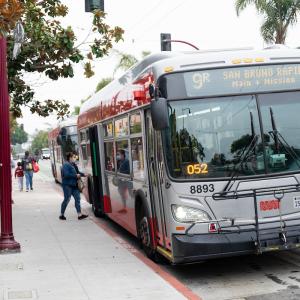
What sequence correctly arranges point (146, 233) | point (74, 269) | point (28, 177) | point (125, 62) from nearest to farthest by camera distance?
point (74, 269)
point (146, 233)
point (28, 177)
point (125, 62)

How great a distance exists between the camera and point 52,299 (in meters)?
6.74

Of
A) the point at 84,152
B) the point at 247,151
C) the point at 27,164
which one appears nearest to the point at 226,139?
the point at 247,151

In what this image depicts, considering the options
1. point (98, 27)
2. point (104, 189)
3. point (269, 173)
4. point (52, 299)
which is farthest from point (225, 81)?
point (98, 27)

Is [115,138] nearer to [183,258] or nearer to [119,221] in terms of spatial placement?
[119,221]

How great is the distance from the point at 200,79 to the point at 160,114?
78cm

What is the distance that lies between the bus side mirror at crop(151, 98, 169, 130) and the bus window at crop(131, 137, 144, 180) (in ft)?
4.78

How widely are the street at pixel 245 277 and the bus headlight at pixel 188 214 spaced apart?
903 mm

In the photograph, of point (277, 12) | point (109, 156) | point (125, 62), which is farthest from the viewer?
point (125, 62)

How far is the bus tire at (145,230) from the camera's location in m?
8.62

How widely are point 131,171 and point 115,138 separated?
1300mm

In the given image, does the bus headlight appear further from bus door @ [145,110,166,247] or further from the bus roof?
the bus roof

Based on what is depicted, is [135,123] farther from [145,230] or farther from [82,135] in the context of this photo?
[82,135]

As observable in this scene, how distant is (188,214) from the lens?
23.9 ft

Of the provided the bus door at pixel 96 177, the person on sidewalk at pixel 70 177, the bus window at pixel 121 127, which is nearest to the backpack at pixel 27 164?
the bus door at pixel 96 177
